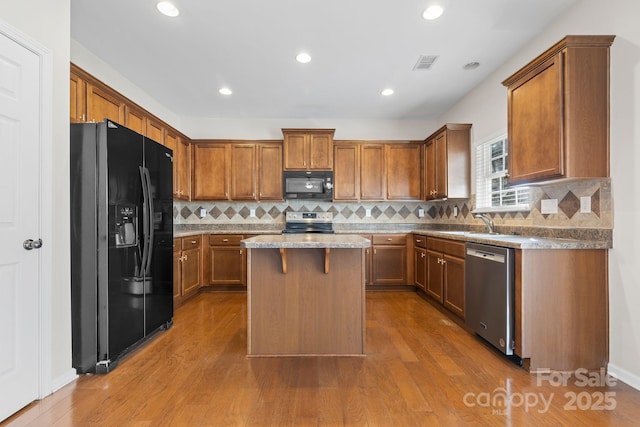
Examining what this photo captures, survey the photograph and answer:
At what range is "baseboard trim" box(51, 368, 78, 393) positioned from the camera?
199cm

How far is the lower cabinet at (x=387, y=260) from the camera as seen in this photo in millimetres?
4734

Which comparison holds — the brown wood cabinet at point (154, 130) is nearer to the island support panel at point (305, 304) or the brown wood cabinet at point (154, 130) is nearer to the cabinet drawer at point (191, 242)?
the cabinet drawer at point (191, 242)

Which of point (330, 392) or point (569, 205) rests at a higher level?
point (569, 205)

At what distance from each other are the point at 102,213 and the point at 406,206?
4.40 metres

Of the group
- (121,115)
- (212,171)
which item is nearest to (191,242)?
(212,171)

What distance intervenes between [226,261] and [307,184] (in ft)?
5.67

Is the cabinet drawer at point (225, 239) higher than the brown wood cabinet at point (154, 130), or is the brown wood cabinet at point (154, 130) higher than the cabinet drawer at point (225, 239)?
the brown wood cabinet at point (154, 130)

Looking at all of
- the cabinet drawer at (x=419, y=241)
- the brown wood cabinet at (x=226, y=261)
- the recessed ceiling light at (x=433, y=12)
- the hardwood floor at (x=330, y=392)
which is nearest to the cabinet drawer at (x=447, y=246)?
the cabinet drawer at (x=419, y=241)

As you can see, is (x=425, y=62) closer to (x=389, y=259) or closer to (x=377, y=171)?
(x=377, y=171)

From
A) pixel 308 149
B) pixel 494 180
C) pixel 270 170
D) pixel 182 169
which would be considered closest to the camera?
pixel 494 180

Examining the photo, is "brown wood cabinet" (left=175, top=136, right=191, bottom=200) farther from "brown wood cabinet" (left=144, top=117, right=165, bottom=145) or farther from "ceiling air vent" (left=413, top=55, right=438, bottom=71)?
"ceiling air vent" (left=413, top=55, right=438, bottom=71)

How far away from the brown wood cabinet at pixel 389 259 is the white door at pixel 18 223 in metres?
3.85

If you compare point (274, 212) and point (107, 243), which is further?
point (274, 212)

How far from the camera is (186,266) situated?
408 centimetres
